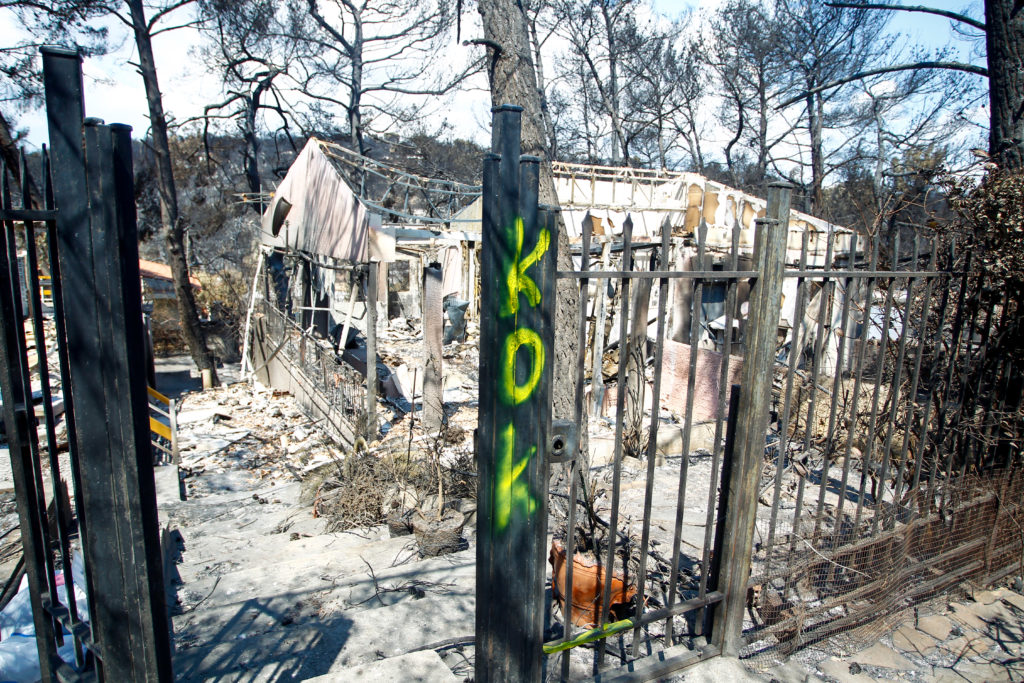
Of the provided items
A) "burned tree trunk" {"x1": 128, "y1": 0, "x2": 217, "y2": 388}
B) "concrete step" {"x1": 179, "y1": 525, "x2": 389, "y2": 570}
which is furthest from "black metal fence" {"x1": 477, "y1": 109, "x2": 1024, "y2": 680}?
"burned tree trunk" {"x1": 128, "y1": 0, "x2": 217, "y2": 388}

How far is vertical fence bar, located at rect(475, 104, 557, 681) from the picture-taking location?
6.19 ft

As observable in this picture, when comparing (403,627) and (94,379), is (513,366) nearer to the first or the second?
(94,379)

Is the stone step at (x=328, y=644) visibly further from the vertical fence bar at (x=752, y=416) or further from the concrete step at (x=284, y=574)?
the vertical fence bar at (x=752, y=416)

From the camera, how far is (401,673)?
7.95 ft

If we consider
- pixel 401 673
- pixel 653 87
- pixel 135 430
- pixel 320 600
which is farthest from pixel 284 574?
pixel 653 87

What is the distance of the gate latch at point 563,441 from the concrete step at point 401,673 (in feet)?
3.55

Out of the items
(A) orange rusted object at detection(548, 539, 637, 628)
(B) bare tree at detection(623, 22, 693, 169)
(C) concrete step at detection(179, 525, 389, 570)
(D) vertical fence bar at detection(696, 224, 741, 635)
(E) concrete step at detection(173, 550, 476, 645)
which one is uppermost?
(B) bare tree at detection(623, 22, 693, 169)

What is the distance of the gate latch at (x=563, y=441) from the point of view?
2.02 m

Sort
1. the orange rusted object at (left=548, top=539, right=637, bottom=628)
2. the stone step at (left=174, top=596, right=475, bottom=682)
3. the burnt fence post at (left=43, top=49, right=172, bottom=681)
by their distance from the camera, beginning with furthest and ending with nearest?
the orange rusted object at (left=548, top=539, right=637, bottom=628), the stone step at (left=174, top=596, right=475, bottom=682), the burnt fence post at (left=43, top=49, right=172, bottom=681)

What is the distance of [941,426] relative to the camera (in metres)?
3.55

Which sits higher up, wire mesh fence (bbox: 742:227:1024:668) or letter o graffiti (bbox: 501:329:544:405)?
letter o graffiti (bbox: 501:329:544:405)

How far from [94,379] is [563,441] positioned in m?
1.35

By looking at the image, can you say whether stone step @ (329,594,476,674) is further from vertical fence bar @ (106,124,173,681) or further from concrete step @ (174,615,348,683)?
vertical fence bar @ (106,124,173,681)

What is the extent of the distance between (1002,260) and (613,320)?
24.7 feet
